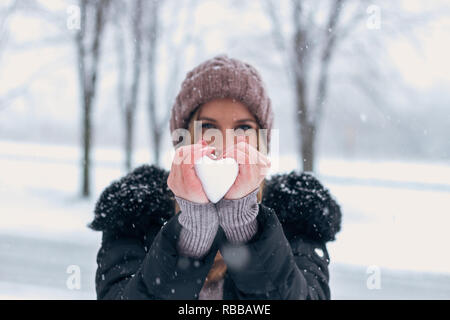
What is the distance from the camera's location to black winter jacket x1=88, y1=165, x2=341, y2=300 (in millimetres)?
641

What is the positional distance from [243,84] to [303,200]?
1.18 feet

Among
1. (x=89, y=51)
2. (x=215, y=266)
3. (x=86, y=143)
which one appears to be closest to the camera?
(x=215, y=266)

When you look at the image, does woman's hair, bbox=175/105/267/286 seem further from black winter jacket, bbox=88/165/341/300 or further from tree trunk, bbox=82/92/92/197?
tree trunk, bbox=82/92/92/197

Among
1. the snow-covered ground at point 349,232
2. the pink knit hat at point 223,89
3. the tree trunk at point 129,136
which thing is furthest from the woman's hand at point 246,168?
the tree trunk at point 129,136

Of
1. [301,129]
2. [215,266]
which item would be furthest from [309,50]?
[215,266]

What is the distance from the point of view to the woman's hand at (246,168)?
559mm

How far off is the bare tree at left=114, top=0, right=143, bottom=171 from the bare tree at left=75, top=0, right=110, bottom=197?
0.22 meters

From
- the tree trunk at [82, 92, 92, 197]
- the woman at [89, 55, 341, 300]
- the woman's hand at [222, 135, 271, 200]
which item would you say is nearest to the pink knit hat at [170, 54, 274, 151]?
the woman at [89, 55, 341, 300]

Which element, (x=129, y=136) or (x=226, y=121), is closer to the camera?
(x=226, y=121)

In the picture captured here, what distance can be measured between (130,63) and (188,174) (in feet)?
15.3

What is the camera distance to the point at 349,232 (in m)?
3.59

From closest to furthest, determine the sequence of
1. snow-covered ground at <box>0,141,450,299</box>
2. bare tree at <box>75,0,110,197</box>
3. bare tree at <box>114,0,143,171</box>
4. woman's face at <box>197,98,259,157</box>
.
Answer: woman's face at <box>197,98,259,157</box> → snow-covered ground at <box>0,141,450,299</box> → bare tree at <box>75,0,110,197</box> → bare tree at <box>114,0,143,171</box>

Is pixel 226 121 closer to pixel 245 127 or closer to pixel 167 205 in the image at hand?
pixel 245 127
